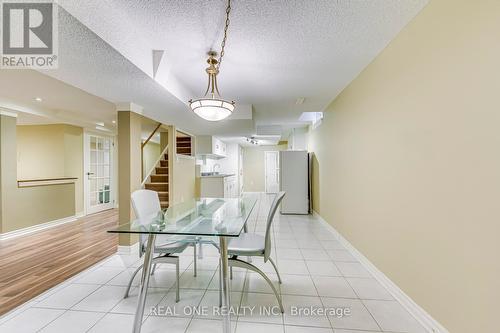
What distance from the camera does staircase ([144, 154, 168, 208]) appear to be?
A: 4703 millimetres

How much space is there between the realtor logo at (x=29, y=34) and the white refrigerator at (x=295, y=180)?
177 inches

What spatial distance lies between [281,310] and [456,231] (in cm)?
134

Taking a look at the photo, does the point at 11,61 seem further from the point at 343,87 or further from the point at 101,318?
the point at 343,87

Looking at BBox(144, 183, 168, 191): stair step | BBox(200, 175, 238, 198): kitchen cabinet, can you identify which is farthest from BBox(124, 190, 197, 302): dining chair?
BBox(200, 175, 238, 198): kitchen cabinet

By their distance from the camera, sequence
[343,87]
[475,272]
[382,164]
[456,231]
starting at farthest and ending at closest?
[343,87] < [382,164] < [456,231] < [475,272]

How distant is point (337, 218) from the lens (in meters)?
3.51

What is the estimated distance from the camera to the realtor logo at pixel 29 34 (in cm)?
131

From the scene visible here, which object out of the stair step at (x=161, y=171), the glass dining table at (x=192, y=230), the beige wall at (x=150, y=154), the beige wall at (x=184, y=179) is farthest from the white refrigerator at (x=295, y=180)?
the beige wall at (x=150, y=154)

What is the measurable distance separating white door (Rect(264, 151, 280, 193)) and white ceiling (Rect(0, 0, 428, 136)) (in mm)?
6612

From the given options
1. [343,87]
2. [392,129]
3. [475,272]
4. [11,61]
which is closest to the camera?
[475,272]

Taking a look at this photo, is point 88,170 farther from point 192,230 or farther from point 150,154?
point 192,230

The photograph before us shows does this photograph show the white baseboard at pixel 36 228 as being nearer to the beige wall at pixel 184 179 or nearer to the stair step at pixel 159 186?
the stair step at pixel 159 186

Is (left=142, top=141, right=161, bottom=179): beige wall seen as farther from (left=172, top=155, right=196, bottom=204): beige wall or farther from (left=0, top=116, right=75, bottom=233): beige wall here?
(left=0, top=116, right=75, bottom=233): beige wall

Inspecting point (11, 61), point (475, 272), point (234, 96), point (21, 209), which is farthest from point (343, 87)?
point (21, 209)
